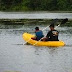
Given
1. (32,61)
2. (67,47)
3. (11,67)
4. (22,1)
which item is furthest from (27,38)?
(22,1)

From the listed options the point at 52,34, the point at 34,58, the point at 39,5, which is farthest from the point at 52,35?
the point at 39,5

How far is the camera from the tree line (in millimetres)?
96644

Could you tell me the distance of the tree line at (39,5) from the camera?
317 ft

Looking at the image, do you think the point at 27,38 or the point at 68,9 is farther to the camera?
the point at 68,9

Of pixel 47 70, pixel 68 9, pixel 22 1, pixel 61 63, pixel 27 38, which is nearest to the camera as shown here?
pixel 47 70

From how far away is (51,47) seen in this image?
23.3 meters

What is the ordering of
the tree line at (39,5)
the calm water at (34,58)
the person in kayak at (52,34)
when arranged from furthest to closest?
→ 1. the tree line at (39,5)
2. the person in kayak at (52,34)
3. the calm water at (34,58)

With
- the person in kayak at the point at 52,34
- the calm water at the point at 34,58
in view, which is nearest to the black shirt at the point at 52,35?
the person in kayak at the point at 52,34

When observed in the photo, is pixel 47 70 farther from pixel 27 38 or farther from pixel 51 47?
pixel 27 38

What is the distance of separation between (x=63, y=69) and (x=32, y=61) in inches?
99.2

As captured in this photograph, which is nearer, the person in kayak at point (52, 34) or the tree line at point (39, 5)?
the person in kayak at point (52, 34)

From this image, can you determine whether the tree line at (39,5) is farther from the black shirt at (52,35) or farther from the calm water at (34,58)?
the calm water at (34,58)

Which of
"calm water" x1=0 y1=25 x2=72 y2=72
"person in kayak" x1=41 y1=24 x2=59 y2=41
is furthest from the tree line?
A: "calm water" x1=0 y1=25 x2=72 y2=72

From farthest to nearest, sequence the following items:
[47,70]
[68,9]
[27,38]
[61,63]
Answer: [68,9]
[27,38]
[61,63]
[47,70]
